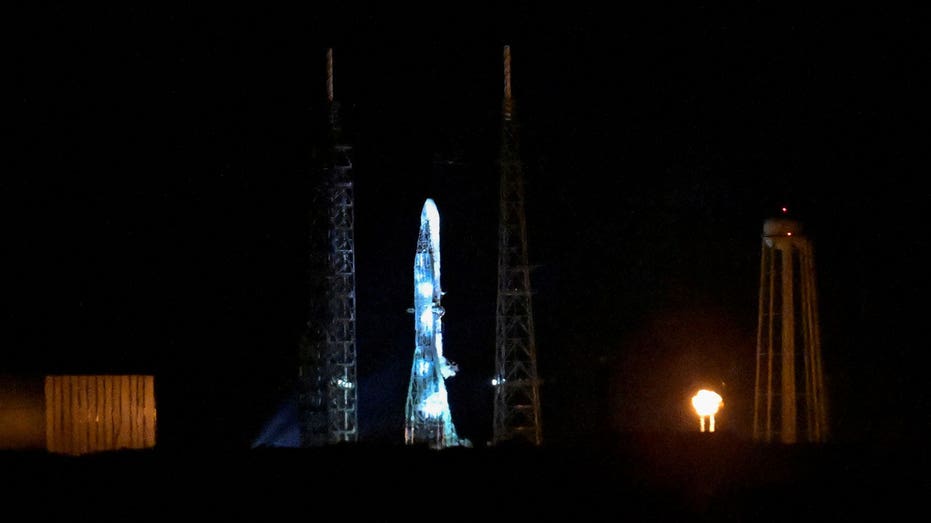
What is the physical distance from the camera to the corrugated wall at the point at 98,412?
35.5 metres

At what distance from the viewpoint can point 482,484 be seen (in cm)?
1576

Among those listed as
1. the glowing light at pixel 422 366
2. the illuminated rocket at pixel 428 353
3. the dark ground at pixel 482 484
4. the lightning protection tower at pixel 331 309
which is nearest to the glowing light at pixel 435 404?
A: the illuminated rocket at pixel 428 353

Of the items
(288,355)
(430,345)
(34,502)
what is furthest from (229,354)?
(34,502)

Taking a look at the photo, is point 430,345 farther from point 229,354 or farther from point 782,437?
point 782,437

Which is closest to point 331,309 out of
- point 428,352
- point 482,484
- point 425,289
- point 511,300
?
point 425,289

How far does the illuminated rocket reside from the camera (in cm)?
3800

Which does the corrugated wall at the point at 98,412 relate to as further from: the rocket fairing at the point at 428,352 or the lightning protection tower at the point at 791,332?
the lightning protection tower at the point at 791,332

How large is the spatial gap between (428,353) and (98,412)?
10.1 meters

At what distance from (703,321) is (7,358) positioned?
2104cm

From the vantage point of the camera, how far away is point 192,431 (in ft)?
122

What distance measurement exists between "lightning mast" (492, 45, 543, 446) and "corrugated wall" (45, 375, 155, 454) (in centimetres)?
1047

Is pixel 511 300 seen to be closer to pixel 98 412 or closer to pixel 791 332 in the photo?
pixel 791 332

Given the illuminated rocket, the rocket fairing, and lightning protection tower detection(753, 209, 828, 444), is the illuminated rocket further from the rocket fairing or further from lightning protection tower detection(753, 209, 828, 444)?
lightning protection tower detection(753, 209, 828, 444)

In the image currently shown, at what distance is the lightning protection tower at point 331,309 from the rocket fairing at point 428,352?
81.8 inches
